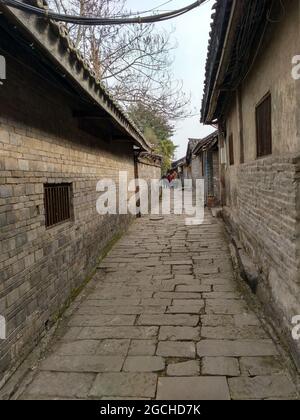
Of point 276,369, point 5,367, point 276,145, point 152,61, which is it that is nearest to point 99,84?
point 276,145

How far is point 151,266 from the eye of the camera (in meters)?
7.03

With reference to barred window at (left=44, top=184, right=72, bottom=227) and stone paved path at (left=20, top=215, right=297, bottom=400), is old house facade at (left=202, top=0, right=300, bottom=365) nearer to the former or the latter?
stone paved path at (left=20, top=215, right=297, bottom=400)

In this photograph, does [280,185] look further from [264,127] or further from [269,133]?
[264,127]

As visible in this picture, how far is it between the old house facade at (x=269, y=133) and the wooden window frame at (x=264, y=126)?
14mm

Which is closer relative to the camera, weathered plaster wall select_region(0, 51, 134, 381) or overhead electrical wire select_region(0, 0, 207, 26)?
overhead electrical wire select_region(0, 0, 207, 26)

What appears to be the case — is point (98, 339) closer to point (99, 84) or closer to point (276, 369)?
point (276, 369)

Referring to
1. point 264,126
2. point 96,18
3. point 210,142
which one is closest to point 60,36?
point 96,18

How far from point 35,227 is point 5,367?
162 centimetres

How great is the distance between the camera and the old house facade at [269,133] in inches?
128

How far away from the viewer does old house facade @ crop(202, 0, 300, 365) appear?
3260 millimetres

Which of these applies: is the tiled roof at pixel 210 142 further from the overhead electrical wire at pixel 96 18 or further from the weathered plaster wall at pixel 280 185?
the overhead electrical wire at pixel 96 18

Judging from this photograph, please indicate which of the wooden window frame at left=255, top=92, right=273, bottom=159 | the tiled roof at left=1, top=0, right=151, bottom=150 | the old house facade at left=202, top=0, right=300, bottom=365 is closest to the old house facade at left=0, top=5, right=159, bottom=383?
the tiled roof at left=1, top=0, right=151, bottom=150

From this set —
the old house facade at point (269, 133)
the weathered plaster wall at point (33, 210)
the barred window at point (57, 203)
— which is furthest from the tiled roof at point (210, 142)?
the barred window at point (57, 203)

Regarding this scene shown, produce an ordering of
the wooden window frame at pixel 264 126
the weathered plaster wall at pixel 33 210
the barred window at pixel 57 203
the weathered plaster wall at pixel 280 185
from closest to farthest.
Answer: the weathered plaster wall at pixel 280 185, the weathered plaster wall at pixel 33 210, the wooden window frame at pixel 264 126, the barred window at pixel 57 203
